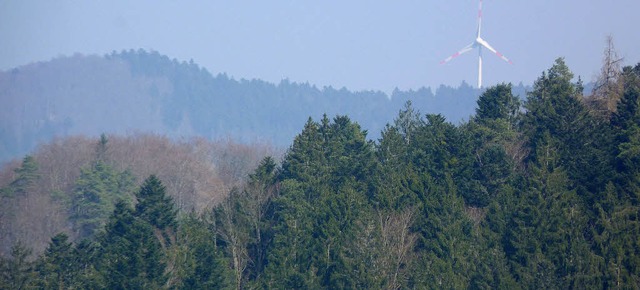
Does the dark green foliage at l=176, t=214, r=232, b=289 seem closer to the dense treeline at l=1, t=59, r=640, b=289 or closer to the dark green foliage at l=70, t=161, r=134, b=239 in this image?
the dense treeline at l=1, t=59, r=640, b=289

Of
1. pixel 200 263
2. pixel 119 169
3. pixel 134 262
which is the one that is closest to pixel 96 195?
pixel 119 169

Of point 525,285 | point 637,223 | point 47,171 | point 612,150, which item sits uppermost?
point 47,171

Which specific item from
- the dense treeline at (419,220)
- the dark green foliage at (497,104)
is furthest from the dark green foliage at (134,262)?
the dark green foliage at (497,104)

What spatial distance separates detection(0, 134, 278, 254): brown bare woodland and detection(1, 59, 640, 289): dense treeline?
517 cm

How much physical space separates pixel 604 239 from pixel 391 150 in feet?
36.5

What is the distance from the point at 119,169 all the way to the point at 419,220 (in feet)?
Result: 146

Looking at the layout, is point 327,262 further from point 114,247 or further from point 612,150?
point 612,150

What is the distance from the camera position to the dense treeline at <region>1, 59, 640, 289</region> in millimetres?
38500

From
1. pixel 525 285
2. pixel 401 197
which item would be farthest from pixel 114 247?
pixel 525 285

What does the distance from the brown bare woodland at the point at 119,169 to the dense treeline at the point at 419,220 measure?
517 centimetres

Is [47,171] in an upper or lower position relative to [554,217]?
upper

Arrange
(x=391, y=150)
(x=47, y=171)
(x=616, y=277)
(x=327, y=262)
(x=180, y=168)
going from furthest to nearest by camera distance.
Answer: (x=180, y=168), (x=47, y=171), (x=391, y=150), (x=327, y=262), (x=616, y=277)

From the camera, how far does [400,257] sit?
39875 millimetres

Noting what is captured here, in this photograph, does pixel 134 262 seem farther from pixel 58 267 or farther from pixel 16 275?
pixel 16 275
